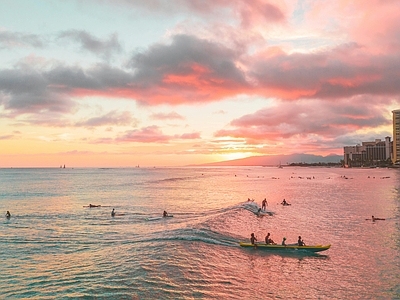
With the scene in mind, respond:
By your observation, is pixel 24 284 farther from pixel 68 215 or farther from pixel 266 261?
pixel 68 215

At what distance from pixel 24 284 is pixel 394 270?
30.3 metres

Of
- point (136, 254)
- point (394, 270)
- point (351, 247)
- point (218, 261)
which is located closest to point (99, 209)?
point (136, 254)

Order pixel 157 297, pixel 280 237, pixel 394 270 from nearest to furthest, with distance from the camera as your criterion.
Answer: pixel 157 297, pixel 394 270, pixel 280 237

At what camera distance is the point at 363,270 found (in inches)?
1161

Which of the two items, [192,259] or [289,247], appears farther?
[289,247]

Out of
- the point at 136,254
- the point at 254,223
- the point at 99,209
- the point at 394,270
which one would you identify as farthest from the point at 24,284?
the point at 99,209

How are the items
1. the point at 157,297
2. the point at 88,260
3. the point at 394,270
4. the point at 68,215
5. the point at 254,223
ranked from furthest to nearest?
the point at 68,215, the point at 254,223, the point at 88,260, the point at 394,270, the point at 157,297

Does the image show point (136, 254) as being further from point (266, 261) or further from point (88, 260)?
point (266, 261)

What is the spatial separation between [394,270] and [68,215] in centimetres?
5174

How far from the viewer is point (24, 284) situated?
26141 millimetres

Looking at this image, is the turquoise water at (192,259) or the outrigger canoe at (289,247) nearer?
the turquoise water at (192,259)

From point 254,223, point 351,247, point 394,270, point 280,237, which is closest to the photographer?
point 394,270

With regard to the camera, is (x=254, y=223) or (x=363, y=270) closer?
(x=363, y=270)

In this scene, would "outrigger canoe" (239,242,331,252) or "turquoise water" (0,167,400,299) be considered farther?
"outrigger canoe" (239,242,331,252)
